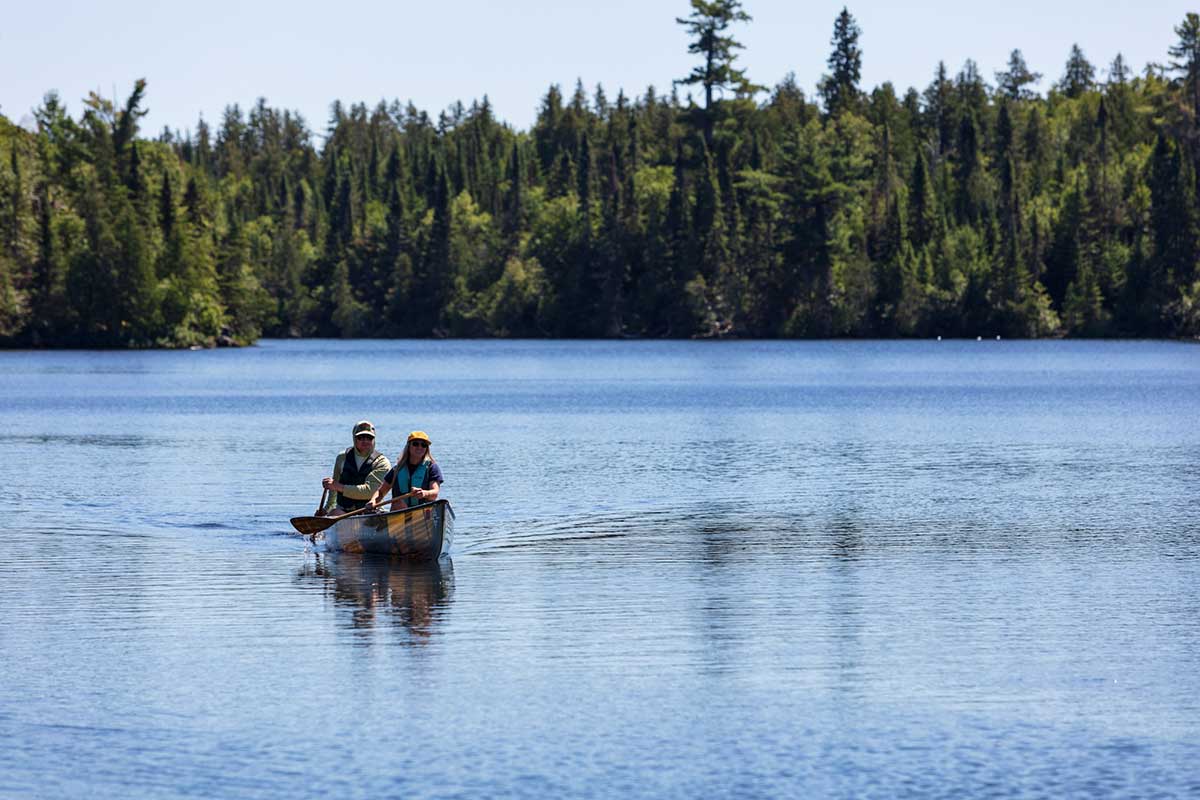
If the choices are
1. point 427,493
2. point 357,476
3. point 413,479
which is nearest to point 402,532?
point 427,493

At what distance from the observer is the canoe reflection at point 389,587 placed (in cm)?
2397

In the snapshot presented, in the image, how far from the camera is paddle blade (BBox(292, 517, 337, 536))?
30438 mm

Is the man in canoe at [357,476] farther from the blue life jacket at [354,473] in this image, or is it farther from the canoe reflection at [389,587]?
the canoe reflection at [389,587]

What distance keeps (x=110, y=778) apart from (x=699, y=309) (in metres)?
165

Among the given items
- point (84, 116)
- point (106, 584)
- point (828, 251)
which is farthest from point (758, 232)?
point (106, 584)

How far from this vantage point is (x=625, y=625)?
75.5ft

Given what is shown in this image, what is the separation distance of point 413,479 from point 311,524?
7.91 feet

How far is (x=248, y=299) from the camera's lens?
16838cm

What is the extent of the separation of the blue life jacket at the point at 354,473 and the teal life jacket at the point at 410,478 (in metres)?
0.86

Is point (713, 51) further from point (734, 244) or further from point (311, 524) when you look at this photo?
point (311, 524)

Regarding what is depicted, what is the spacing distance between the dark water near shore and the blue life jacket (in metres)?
1.07

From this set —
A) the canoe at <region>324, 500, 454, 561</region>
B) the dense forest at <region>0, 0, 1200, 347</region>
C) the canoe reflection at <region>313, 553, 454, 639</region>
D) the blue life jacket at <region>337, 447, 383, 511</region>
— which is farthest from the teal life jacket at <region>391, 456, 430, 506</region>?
the dense forest at <region>0, 0, 1200, 347</region>

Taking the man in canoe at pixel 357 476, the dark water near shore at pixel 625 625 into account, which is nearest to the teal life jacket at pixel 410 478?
the man in canoe at pixel 357 476

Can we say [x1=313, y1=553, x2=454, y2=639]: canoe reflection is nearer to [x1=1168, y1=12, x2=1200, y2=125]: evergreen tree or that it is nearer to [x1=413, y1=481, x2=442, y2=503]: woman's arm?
[x1=413, y1=481, x2=442, y2=503]: woman's arm
